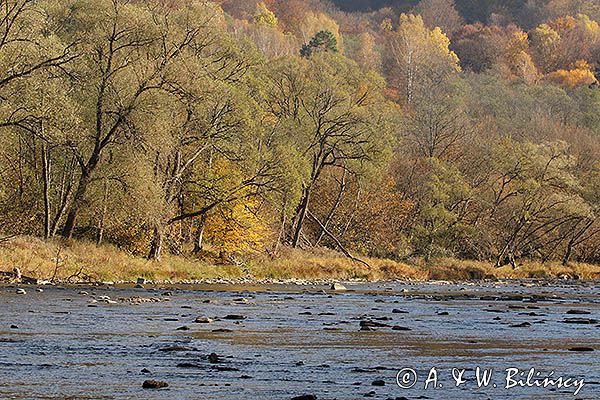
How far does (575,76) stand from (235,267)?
114m

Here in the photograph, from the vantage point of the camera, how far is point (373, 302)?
35062 mm

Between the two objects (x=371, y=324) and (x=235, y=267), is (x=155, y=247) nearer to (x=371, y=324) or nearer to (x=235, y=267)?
(x=235, y=267)

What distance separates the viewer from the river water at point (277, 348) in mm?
13766

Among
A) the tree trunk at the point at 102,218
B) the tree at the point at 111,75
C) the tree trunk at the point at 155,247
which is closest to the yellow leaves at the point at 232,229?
the tree trunk at the point at 155,247

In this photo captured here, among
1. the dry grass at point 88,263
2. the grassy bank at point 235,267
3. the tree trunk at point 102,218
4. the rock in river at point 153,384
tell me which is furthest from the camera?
the tree trunk at point 102,218

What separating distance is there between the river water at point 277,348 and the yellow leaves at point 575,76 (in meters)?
127

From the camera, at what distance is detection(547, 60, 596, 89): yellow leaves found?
154m

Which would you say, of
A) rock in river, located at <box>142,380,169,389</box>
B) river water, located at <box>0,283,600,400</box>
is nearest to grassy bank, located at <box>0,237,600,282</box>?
river water, located at <box>0,283,600,400</box>

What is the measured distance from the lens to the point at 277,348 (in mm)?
18828

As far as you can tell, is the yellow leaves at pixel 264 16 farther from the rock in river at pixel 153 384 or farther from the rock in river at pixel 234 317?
the rock in river at pixel 153 384

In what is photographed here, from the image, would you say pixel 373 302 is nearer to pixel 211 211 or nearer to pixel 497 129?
pixel 211 211

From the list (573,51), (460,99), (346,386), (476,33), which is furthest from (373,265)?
(476,33)

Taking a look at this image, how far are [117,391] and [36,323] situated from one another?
31.2ft

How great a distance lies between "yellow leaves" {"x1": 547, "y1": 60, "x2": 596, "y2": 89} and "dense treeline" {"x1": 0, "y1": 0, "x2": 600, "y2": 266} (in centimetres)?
3650
